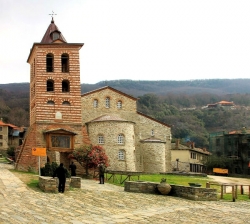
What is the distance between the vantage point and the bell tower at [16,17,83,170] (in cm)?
3559

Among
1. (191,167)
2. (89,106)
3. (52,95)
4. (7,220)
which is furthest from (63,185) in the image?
(191,167)

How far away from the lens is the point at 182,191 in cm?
2109

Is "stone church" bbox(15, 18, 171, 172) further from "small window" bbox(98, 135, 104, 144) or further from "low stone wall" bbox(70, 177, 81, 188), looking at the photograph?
"low stone wall" bbox(70, 177, 81, 188)

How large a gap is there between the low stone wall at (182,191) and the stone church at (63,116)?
14.3 m

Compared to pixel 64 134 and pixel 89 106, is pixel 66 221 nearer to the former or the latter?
pixel 64 134

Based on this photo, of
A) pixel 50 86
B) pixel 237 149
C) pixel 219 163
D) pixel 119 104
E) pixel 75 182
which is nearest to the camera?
pixel 75 182

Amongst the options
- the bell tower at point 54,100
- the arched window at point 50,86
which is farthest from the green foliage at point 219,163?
the arched window at point 50,86

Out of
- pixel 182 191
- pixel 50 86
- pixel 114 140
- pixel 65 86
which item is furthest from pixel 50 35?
pixel 182 191

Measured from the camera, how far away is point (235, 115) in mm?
117812

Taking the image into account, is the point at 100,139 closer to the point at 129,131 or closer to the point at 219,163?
the point at 129,131

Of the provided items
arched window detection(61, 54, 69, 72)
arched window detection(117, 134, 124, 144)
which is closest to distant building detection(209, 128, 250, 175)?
arched window detection(117, 134, 124, 144)

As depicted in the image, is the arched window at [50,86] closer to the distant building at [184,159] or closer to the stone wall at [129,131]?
the stone wall at [129,131]

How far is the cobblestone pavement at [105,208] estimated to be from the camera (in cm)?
1366

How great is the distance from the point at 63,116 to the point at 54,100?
5.57 feet
